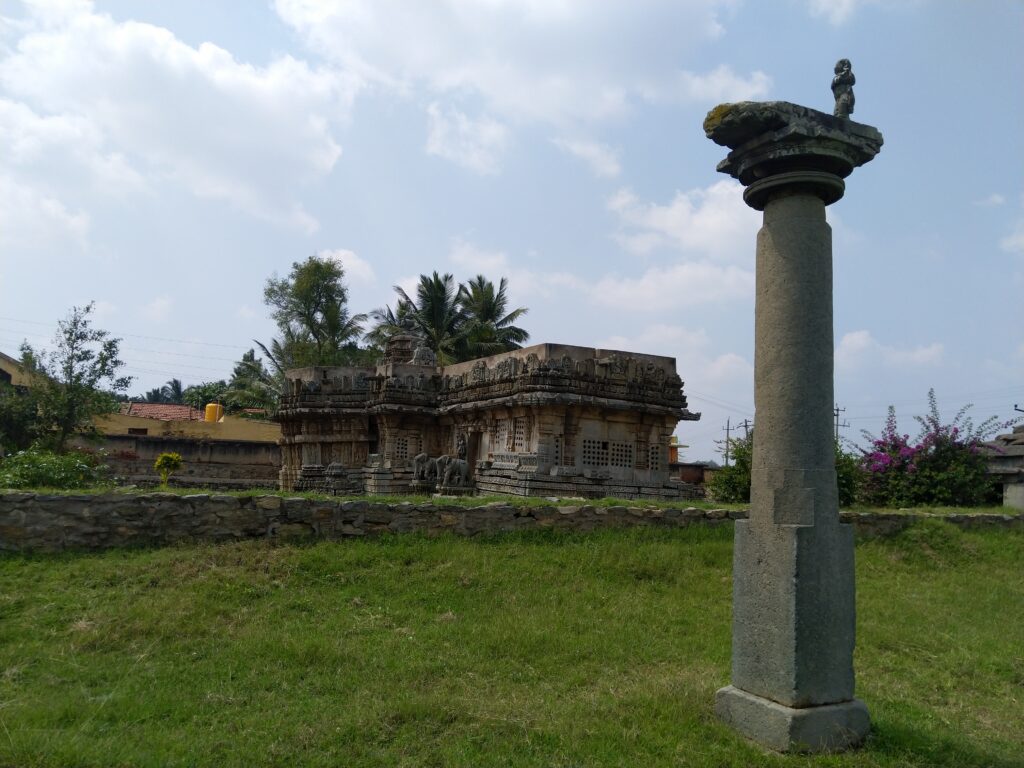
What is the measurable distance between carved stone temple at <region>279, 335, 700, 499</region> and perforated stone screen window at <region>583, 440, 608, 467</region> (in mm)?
24

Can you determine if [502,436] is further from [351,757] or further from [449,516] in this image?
[351,757]

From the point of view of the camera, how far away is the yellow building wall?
3538cm

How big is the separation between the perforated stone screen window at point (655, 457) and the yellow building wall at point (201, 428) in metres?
23.0

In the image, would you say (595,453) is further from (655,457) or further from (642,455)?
(655,457)

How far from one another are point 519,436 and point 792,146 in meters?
13.8

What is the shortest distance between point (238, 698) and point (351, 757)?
4.01 ft

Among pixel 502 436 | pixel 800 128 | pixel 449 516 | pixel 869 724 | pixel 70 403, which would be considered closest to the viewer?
pixel 869 724

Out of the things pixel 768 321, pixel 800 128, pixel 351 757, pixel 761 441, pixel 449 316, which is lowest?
pixel 351 757

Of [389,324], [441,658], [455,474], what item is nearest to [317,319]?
[389,324]

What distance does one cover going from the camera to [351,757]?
165 inches

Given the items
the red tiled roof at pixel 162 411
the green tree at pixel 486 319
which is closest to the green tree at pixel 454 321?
the green tree at pixel 486 319

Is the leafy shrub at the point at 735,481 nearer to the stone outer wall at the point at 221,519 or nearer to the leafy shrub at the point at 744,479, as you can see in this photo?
the leafy shrub at the point at 744,479

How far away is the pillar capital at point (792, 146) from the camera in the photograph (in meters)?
4.90

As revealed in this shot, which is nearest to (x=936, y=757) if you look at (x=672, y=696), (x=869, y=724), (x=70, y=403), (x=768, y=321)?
(x=869, y=724)
